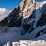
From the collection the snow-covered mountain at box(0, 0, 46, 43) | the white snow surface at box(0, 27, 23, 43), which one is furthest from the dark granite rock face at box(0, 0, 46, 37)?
the white snow surface at box(0, 27, 23, 43)

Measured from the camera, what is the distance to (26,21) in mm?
146625

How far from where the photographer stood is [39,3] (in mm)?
152500

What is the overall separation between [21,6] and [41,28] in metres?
47.4

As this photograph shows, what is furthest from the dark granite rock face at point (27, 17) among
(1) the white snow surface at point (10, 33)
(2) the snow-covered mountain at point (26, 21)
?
(1) the white snow surface at point (10, 33)

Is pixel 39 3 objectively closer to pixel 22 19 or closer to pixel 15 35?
pixel 22 19

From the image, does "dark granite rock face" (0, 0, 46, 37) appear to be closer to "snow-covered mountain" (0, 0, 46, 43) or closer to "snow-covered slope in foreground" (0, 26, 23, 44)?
"snow-covered mountain" (0, 0, 46, 43)

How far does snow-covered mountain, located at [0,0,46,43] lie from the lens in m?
129

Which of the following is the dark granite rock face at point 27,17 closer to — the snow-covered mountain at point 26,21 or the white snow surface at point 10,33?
the snow-covered mountain at point 26,21

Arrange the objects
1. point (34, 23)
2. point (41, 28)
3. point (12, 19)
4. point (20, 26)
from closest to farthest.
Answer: point (41, 28)
point (34, 23)
point (20, 26)
point (12, 19)

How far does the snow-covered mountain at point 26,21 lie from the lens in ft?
424

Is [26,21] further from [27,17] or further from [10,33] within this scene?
[10,33]

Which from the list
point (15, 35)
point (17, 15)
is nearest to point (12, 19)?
point (17, 15)

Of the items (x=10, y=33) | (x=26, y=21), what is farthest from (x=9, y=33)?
(x=26, y=21)

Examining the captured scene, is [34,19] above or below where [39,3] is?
below
